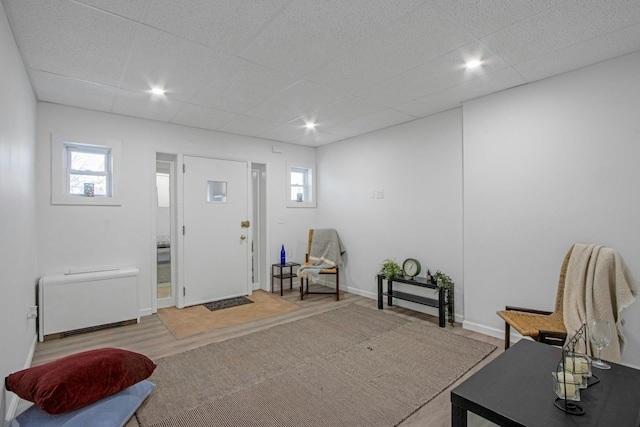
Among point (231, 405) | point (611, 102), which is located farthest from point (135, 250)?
point (611, 102)

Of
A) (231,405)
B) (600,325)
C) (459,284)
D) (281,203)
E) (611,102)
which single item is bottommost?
(231,405)

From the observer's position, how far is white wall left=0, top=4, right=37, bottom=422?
6.07ft

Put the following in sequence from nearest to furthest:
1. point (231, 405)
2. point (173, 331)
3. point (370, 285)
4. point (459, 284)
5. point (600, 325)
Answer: point (600, 325) < point (231, 405) < point (173, 331) < point (459, 284) < point (370, 285)

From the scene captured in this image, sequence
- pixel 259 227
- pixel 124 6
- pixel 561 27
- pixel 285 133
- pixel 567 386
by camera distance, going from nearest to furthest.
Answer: pixel 567 386 < pixel 124 6 < pixel 561 27 < pixel 285 133 < pixel 259 227

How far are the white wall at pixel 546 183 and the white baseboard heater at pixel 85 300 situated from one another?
12.6 feet

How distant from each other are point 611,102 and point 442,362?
252cm

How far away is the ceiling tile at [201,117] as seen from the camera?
370 cm

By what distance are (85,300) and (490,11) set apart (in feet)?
14.5

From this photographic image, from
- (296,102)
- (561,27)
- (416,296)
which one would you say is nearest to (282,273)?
(416,296)

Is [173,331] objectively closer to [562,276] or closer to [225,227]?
[225,227]

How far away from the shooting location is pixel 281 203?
536cm

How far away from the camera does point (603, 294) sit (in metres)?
2.19

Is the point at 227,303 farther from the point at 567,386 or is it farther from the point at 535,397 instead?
the point at 567,386

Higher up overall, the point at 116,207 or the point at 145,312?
the point at 116,207
